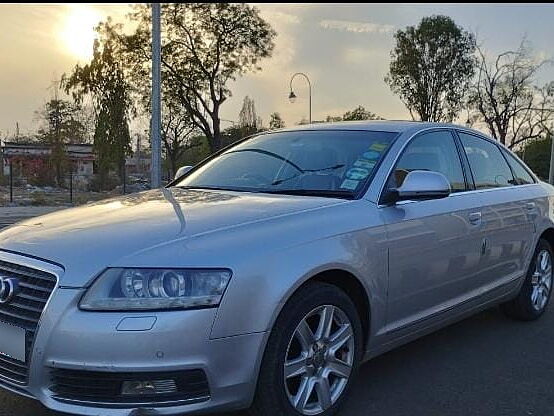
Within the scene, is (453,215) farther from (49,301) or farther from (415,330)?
(49,301)

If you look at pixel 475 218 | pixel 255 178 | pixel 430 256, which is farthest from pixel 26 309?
pixel 475 218

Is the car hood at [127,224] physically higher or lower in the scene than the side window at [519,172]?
lower

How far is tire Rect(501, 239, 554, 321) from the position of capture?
16.6 ft

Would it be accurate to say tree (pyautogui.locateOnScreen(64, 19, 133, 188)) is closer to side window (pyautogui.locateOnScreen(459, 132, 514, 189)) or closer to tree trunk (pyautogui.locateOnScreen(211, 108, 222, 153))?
tree trunk (pyautogui.locateOnScreen(211, 108, 222, 153))

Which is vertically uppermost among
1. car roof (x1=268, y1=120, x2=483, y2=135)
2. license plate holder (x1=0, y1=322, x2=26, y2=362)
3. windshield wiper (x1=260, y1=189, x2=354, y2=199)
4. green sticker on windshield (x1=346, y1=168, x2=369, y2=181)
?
car roof (x1=268, y1=120, x2=483, y2=135)

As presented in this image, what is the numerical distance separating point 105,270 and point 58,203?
20.3m

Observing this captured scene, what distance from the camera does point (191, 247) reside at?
2656 millimetres

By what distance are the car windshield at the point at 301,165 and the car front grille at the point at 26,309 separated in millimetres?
1473

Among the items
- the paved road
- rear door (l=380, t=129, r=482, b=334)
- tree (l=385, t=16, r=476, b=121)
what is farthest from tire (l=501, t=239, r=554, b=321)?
tree (l=385, t=16, r=476, b=121)

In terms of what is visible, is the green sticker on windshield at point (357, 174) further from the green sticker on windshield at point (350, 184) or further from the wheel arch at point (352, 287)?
the wheel arch at point (352, 287)

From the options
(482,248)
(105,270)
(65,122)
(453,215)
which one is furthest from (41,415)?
(65,122)

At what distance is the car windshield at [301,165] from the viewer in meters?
3.66

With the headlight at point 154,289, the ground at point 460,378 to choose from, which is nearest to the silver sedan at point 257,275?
the headlight at point 154,289

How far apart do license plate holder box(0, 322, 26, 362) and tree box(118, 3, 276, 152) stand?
91.4 feet
